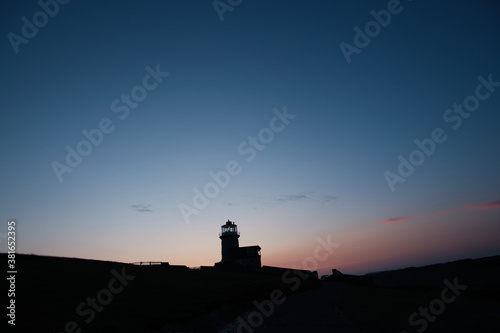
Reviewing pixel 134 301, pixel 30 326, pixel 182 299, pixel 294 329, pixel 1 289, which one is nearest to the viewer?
pixel 30 326

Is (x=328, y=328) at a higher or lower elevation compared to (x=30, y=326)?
lower

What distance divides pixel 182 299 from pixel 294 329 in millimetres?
11451

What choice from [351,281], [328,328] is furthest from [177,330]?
[351,281]

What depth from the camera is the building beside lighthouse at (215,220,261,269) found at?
73.2 m

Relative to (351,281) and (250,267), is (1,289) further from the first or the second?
(351,281)

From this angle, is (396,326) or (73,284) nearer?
(396,326)

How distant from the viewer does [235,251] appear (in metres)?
74.5

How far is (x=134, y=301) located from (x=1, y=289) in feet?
25.2

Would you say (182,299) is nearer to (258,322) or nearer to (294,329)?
(258,322)

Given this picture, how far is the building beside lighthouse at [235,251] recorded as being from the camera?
73250mm

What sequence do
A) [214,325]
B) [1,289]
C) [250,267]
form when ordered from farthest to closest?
[250,267] < [1,289] < [214,325]

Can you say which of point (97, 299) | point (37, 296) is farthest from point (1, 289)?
point (97, 299)

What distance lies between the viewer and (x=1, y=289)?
65.1ft

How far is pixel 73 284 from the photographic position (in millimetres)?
25547
